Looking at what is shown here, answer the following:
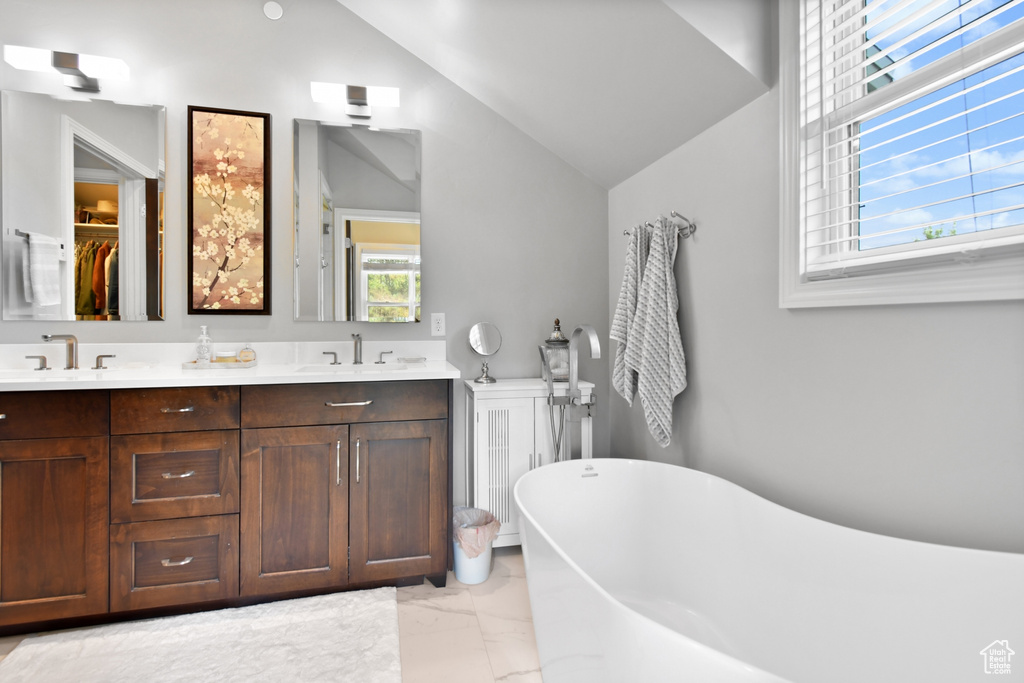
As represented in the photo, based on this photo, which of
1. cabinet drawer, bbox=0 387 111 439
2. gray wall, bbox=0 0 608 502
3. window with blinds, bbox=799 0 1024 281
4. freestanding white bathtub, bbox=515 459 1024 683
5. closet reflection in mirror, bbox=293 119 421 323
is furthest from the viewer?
closet reflection in mirror, bbox=293 119 421 323

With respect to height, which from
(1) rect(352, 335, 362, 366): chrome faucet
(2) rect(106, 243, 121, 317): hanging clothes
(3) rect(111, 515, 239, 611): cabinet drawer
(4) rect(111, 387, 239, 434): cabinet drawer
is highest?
(2) rect(106, 243, 121, 317): hanging clothes

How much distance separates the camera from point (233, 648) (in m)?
1.67

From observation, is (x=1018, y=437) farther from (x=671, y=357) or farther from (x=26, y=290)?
(x=26, y=290)

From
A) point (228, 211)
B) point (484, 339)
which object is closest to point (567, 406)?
point (484, 339)

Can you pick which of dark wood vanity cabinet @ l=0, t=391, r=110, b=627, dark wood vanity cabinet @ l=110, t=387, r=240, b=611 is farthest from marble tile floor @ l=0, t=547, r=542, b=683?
dark wood vanity cabinet @ l=110, t=387, r=240, b=611

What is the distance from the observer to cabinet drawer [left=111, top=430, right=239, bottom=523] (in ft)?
5.82

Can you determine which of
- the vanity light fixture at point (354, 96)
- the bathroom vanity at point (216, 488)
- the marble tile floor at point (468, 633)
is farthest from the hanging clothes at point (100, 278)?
the marble tile floor at point (468, 633)

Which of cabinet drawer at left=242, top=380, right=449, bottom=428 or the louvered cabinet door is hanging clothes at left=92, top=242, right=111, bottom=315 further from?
the louvered cabinet door

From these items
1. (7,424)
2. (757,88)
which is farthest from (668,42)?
(7,424)

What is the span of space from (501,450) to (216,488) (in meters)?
1.18

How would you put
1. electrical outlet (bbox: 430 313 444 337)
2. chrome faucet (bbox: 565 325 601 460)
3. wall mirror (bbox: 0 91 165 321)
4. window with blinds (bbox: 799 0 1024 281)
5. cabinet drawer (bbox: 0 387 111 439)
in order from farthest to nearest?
electrical outlet (bbox: 430 313 444 337), wall mirror (bbox: 0 91 165 321), chrome faucet (bbox: 565 325 601 460), cabinet drawer (bbox: 0 387 111 439), window with blinds (bbox: 799 0 1024 281)

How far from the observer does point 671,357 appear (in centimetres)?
200

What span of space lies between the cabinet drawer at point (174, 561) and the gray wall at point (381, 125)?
0.89 m

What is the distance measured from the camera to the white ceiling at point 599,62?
1613 mm
